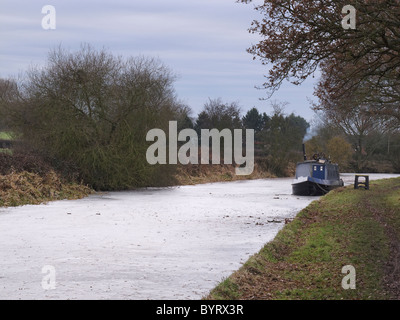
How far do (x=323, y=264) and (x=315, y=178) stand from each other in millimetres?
30696

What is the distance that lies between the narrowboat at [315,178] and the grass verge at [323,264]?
20843 millimetres

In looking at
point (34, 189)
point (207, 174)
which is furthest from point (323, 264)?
point (207, 174)

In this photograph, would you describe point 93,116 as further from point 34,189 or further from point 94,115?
point 34,189

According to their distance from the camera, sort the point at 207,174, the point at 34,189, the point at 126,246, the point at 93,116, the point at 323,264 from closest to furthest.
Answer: the point at 323,264 → the point at 126,246 → the point at 34,189 → the point at 93,116 → the point at 207,174

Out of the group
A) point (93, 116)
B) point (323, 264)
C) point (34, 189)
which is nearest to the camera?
point (323, 264)

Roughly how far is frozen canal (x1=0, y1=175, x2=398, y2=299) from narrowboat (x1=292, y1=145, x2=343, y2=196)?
11.2 m

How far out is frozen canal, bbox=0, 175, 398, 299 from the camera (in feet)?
33.9

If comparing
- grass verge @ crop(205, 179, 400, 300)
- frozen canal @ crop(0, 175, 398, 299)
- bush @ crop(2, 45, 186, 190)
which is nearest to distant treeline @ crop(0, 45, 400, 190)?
bush @ crop(2, 45, 186, 190)

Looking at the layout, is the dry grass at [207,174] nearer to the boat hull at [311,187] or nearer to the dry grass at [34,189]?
the boat hull at [311,187]

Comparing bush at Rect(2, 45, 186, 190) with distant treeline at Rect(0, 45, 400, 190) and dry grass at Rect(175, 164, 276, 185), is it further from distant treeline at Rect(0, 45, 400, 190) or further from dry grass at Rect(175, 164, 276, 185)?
dry grass at Rect(175, 164, 276, 185)

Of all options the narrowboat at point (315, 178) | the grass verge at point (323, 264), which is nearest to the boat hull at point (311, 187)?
the narrowboat at point (315, 178)

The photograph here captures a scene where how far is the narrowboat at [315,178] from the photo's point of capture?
40.8 metres

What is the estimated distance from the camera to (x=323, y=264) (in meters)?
12.0

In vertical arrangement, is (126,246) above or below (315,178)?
below
